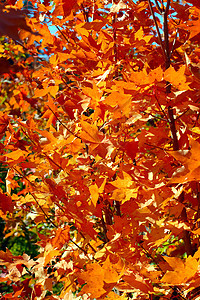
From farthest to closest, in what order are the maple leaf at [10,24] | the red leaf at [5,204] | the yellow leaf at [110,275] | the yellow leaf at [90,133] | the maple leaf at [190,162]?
1. the red leaf at [5,204]
2. the yellow leaf at [90,133]
3. the yellow leaf at [110,275]
4. the maple leaf at [190,162]
5. the maple leaf at [10,24]

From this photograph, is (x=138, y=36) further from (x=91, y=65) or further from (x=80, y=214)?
(x=80, y=214)

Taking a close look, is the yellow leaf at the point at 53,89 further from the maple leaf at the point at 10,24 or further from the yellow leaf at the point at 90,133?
the maple leaf at the point at 10,24

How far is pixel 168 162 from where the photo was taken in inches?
46.2

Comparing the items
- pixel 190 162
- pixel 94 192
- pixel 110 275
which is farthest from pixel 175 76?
pixel 110 275

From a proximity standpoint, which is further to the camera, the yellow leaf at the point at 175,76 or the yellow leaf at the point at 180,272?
the yellow leaf at the point at 175,76

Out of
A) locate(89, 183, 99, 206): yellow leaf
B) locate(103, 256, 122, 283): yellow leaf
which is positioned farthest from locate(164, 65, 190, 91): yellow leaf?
locate(103, 256, 122, 283): yellow leaf

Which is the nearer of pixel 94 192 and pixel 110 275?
pixel 110 275

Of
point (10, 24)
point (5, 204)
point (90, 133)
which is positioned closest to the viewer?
point (10, 24)

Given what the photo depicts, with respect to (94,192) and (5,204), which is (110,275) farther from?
(5,204)

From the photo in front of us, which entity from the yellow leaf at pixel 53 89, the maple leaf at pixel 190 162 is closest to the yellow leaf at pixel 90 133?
the maple leaf at pixel 190 162

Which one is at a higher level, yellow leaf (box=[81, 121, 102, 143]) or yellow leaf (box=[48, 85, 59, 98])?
yellow leaf (box=[48, 85, 59, 98])

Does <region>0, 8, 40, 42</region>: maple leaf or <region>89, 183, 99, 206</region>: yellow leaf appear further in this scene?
<region>89, 183, 99, 206</region>: yellow leaf

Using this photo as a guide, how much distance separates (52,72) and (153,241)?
90 centimetres

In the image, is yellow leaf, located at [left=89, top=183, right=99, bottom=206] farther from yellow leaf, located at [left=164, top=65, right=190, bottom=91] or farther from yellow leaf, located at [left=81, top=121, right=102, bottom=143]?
yellow leaf, located at [left=164, top=65, right=190, bottom=91]
